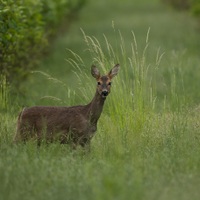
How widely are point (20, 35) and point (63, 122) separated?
10.5 feet

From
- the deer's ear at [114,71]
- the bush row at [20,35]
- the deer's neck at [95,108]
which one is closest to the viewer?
the deer's neck at [95,108]

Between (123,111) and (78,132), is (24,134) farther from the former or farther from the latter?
(123,111)

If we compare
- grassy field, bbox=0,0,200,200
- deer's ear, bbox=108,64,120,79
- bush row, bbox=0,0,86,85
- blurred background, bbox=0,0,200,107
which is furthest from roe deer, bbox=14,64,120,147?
bush row, bbox=0,0,86,85

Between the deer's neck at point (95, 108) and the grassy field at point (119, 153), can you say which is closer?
the grassy field at point (119, 153)

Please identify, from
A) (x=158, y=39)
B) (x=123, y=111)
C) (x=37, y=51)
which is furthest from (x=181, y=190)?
(x=158, y=39)

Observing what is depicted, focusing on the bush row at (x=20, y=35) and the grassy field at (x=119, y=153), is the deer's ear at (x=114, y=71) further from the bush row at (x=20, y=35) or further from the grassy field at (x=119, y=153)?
the bush row at (x=20, y=35)

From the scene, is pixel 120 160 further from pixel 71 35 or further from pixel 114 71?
pixel 71 35

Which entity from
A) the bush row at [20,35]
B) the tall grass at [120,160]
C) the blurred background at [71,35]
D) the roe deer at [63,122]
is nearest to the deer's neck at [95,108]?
the roe deer at [63,122]

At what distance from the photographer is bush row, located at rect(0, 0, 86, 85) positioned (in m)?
11.7

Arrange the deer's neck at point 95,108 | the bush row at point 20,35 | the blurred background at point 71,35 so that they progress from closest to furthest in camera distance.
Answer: the deer's neck at point 95,108
the bush row at point 20,35
the blurred background at point 71,35

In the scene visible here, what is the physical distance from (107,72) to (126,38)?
A: 53.5 feet

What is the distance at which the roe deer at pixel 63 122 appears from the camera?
9.76 metres

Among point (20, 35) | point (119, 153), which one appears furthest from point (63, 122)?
point (20, 35)

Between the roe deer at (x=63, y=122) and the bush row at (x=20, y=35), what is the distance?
6.06 feet
